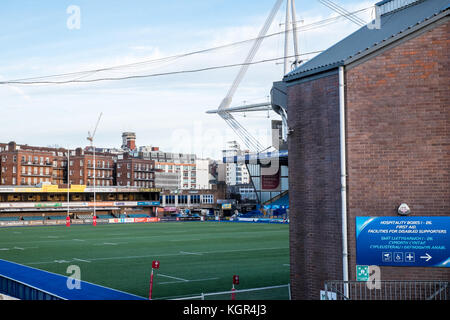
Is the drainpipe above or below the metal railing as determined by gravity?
above

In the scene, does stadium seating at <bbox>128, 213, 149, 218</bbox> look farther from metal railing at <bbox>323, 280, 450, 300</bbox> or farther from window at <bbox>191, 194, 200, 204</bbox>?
metal railing at <bbox>323, 280, 450, 300</bbox>

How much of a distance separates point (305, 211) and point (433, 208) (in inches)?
161

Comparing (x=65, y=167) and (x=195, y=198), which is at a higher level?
(x=65, y=167)

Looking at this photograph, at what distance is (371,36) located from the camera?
1895cm

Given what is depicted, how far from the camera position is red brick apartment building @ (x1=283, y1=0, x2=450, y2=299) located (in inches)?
614

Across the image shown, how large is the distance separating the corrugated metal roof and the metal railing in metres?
6.58

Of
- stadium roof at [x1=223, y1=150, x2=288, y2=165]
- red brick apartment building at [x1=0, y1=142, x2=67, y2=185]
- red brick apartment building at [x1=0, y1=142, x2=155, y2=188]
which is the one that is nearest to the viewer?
stadium roof at [x1=223, y1=150, x2=288, y2=165]

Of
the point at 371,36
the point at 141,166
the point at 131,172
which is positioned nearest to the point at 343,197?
the point at 371,36

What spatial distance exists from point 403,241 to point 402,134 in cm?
306

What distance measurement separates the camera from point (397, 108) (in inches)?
628

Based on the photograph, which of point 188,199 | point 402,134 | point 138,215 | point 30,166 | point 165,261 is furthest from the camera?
point 188,199

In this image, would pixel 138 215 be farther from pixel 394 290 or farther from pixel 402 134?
pixel 402 134

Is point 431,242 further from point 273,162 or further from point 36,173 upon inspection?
point 36,173

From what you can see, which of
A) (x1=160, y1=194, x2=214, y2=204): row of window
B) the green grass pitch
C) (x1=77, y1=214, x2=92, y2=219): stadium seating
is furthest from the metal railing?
(x1=160, y1=194, x2=214, y2=204): row of window
